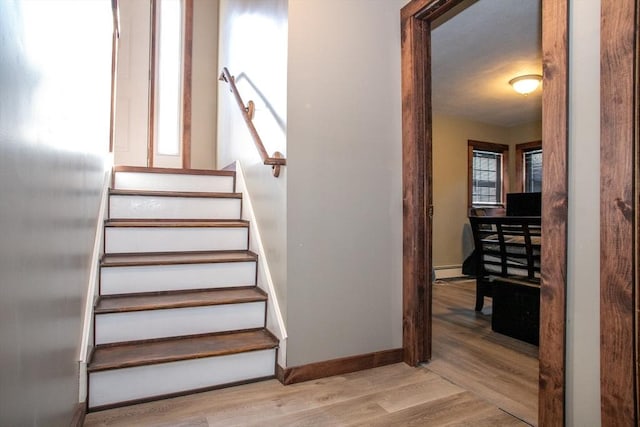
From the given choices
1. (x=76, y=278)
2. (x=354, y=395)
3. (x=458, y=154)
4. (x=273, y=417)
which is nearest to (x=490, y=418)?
(x=354, y=395)

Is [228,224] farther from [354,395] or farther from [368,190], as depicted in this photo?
[354,395]

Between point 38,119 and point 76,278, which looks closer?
point 38,119

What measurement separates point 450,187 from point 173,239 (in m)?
4.16

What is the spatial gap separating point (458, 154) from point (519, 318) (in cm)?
337

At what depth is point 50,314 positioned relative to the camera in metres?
1.04

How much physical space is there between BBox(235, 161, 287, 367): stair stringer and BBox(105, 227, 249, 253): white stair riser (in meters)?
0.12

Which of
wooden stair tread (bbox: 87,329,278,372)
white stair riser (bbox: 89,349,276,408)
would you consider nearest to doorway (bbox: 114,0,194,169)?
wooden stair tread (bbox: 87,329,278,372)

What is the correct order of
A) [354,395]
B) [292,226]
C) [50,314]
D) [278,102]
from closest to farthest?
[50,314] → [354,395] → [292,226] → [278,102]

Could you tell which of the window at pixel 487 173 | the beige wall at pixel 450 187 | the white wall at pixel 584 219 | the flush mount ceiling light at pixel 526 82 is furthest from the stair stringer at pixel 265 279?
the window at pixel 487 173

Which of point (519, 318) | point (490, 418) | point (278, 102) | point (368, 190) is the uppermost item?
point (278, 102)

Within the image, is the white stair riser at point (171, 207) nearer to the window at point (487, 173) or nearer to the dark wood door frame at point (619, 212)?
the dark wood door frame at point (619, 212)

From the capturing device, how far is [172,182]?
9.78 ft

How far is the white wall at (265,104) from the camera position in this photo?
77.7 inches

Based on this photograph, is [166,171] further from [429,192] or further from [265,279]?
[429,192]
